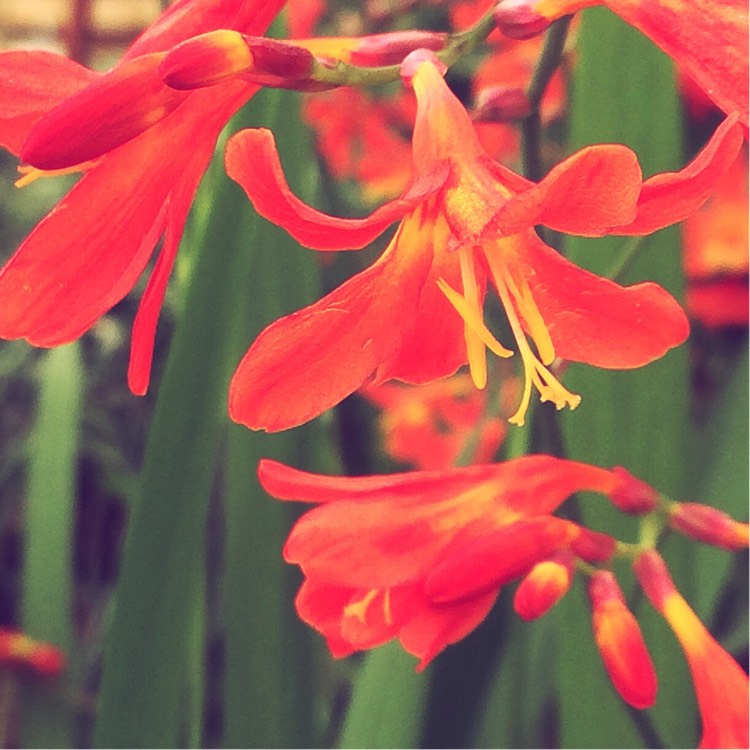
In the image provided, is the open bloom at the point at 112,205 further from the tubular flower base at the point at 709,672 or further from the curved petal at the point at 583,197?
the tubular flower base at the point at 709,672

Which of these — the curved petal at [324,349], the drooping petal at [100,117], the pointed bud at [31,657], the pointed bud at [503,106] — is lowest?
the pointed bud at [31,657]

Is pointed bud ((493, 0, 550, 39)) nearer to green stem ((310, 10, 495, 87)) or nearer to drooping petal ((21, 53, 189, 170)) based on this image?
green stem ((310, 10, 495, 87))

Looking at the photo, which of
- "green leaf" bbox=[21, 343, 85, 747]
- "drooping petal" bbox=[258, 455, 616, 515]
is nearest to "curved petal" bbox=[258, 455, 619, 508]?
"drooping petal" bbox=[258, 455, 616, 515]

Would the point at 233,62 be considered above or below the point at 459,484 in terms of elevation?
above

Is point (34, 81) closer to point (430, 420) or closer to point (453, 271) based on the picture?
point (453, 271)

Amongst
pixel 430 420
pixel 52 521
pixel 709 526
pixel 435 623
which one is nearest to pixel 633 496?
pixel 709 526

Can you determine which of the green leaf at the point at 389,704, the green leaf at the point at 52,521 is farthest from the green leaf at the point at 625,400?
the green leaf at the point at 52,521

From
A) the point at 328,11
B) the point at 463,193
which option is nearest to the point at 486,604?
the point at 463,193
